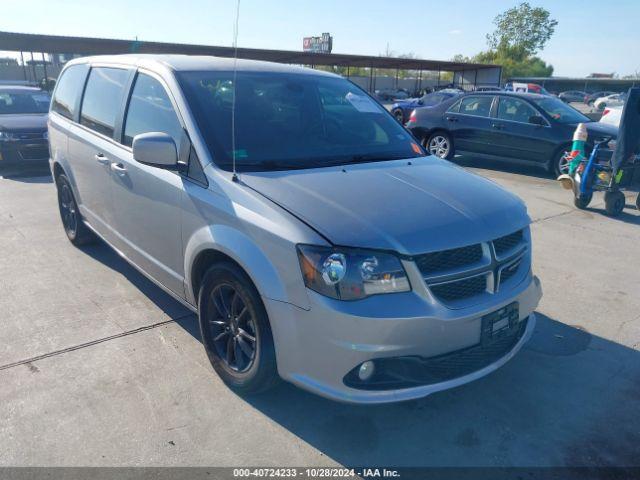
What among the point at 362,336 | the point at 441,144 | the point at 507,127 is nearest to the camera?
the point at 362,336

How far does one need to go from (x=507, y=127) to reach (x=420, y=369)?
8.91 m

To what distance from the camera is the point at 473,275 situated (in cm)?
257

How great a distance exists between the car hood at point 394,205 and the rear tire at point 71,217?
3077 millimetres

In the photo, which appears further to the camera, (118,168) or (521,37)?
(521,37)

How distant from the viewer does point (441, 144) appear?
1137cm

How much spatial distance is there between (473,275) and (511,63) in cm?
8615

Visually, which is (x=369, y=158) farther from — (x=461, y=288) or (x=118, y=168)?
(x=118, y=168)

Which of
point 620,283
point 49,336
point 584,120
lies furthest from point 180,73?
point 584,120

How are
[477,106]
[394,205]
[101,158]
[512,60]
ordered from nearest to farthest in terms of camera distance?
[394,205] → [101,158] → [477,106] → [512,60]

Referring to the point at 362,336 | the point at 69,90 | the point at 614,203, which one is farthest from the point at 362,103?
the point at 614,203

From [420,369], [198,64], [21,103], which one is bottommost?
[420,369]

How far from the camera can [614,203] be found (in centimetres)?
718

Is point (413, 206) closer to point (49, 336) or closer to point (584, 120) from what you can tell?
point (49, 336)

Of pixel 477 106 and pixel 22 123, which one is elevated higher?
pixel 477 106
